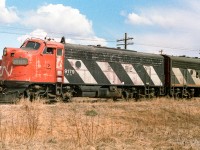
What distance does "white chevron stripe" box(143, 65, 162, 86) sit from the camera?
2267 centimetres

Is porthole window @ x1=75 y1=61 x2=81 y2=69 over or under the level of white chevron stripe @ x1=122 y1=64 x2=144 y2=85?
over

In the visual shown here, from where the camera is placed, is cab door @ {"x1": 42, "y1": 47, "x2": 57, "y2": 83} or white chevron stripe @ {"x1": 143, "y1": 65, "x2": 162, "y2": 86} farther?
white chevron stripe @ {"x1": 143, "y1": 65, "x2": 162, "y2": 86}

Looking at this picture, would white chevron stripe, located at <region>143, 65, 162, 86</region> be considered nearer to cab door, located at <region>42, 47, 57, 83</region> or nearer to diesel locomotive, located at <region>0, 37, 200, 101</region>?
diesel locomotive, located at <region>0, 37, 200, 101</region>

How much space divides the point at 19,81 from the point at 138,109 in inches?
235

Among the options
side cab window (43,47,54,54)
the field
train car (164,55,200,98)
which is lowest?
the field

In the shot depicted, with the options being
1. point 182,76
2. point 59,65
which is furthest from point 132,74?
point 59,65

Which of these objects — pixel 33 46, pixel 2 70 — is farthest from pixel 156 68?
pixel 2 70

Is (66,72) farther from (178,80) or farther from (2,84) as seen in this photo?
(178,80)

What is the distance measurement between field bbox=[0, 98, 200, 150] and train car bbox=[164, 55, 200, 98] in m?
7.53

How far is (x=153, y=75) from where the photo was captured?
75.4 feet

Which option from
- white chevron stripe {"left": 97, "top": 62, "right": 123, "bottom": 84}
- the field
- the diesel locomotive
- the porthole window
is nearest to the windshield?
the diesel locomotive

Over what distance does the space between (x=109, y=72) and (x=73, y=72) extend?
2.80 meters

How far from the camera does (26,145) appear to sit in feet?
24.6

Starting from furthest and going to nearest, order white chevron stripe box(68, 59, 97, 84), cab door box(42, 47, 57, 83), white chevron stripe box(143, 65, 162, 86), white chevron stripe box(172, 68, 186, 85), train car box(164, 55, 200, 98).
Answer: white chevron stripe box(172, 68, 186, 85) → train car box(164, 55, 200, 98) → white chevron stripe box(143, 65, 162, 86) → white chevron stripe box(68, 59, 97, 84) → cab door box(42, 47, 57, 83)
